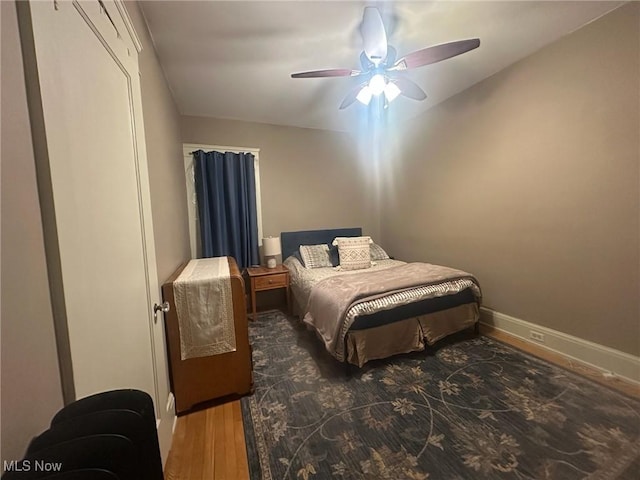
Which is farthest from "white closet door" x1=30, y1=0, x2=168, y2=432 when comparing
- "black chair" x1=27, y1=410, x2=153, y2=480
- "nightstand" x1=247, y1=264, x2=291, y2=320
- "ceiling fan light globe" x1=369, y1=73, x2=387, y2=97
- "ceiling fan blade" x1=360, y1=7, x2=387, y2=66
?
"nightstand" x1=247, y1=264, x2=291, y2=320

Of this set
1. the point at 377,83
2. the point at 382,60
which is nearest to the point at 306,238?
the point at 377,83

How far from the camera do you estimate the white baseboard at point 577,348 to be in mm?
1837

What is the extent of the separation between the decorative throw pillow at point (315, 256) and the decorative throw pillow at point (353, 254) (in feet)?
Answer: 0.77

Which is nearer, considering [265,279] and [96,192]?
[96,192]

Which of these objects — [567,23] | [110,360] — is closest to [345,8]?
[567,23]

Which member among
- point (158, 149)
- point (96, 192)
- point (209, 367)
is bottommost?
point (209, 367)

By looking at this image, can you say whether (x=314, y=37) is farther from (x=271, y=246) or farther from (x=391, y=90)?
(x=271, y=246)

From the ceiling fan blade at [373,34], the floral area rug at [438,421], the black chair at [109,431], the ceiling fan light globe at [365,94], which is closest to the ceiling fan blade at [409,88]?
the ceiling fan light globe at [365,94]

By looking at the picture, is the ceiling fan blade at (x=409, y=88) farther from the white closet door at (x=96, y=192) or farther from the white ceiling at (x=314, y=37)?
the white closet door at (x=96, y=192)

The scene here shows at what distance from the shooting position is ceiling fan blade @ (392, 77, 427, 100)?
2.10 metres

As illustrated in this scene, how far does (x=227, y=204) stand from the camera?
3346mm

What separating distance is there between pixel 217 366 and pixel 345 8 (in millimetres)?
2508

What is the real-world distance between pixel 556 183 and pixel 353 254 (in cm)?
199
